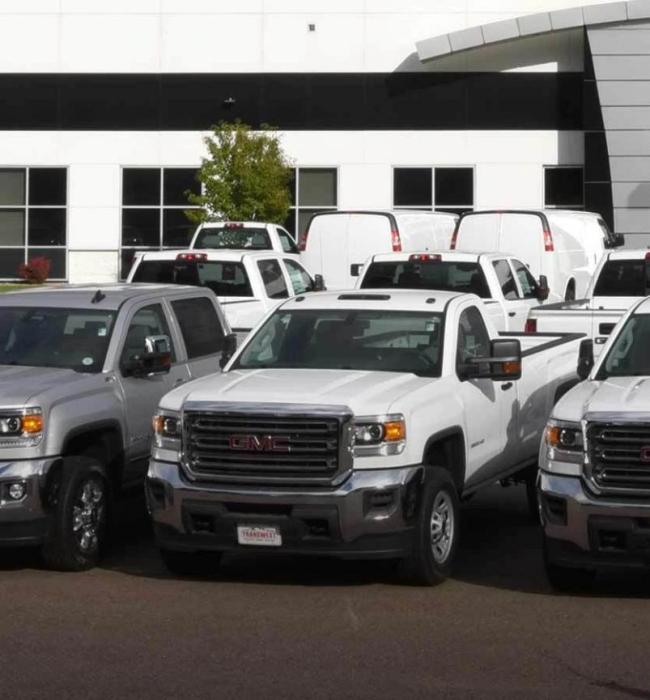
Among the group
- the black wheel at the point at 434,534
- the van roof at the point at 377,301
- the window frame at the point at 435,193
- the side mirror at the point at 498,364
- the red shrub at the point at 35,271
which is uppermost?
the window frame at the point at 435,193

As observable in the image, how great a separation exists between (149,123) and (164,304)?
1247 inches

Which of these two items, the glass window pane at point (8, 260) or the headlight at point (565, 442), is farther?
the glass window pane at point (8, 260)

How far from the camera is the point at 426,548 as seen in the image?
10.3 metres

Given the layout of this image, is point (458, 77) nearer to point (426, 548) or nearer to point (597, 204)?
point (597, 204)

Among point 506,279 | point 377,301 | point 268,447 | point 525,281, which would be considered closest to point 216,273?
point 506,279

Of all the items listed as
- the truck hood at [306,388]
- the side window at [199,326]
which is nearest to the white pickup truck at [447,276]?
the side window at [199,326]

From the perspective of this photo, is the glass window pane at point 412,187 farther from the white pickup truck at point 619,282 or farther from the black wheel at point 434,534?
the black wheel at point 434,534

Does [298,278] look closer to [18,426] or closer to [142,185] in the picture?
[18,426]

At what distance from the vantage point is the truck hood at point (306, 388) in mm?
10250

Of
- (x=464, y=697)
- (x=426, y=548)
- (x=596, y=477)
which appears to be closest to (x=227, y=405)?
(x=426, y=548)

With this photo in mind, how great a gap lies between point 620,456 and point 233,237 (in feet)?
67.8

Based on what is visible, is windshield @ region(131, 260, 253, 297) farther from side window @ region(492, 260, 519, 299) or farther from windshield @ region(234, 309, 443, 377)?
windshield @ region(234, 309, 443, 377)

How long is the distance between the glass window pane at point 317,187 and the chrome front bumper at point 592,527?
112ft

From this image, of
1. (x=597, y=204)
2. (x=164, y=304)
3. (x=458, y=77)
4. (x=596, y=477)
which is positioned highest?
(x=458, y=77)
